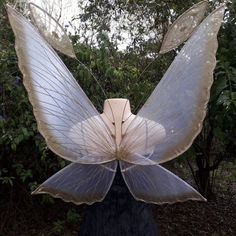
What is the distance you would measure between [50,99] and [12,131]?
1.77 metres

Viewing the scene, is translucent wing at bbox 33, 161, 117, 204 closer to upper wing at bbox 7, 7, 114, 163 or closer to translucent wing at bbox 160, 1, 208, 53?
upper wing at bbox 7, 7, 114, 163

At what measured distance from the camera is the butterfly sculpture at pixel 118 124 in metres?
1.38

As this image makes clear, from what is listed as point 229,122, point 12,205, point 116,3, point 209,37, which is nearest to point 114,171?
point 209,37

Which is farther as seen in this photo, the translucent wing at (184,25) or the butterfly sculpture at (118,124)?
the translucent wing at (184,25)

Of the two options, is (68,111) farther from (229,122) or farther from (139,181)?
(229,122)

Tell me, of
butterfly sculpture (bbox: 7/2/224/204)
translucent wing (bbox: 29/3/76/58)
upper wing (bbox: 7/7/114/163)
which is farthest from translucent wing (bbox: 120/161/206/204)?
translucent wing (bbox: 29/3/76/58)

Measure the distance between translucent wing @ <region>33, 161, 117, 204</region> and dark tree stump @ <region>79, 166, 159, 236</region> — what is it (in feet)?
0.23

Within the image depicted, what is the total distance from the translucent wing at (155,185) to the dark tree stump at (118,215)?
0.23 ft

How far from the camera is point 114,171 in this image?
1.51m

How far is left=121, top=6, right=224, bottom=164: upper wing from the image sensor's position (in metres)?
1.36

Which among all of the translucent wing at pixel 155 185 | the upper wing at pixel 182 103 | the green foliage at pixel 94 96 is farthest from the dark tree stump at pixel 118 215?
the green foliage at pixel 94 96

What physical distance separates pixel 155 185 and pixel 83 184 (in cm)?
23

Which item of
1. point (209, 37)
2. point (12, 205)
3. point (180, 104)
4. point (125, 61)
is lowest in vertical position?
point (12, 205)

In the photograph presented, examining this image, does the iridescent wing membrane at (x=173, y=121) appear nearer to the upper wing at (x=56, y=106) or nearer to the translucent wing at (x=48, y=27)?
the upper wing at (x=56, y=106)
